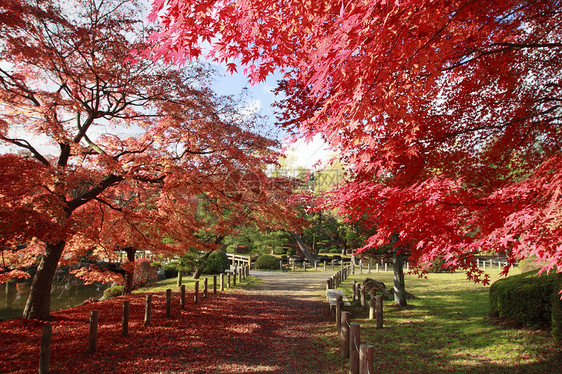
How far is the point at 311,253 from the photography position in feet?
105

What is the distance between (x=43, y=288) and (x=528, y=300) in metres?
12.3

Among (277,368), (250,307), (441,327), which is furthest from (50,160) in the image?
(441,327)

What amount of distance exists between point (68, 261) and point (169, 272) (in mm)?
12553

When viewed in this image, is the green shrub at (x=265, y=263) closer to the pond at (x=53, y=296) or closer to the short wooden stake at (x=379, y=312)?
the pond at (x=53, y=296)

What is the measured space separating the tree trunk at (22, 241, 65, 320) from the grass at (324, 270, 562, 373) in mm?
8578

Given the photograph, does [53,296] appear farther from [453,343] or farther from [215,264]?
[453,343]

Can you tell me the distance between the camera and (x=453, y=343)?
6.79 metres

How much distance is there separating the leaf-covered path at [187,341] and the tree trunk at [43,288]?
0.39 meters

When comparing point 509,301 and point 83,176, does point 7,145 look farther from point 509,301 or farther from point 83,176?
point 509,301

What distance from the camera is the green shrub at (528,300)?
22.1 feet

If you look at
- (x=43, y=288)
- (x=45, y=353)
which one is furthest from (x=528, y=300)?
(x=43, y=288)

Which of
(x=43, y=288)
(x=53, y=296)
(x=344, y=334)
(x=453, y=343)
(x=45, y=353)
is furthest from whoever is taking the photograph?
(x=53, y=296)

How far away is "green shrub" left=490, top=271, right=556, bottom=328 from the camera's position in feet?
22.1

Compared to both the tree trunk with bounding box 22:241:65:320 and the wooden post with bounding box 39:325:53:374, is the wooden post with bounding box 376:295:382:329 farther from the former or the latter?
the tree trunk with bounding box 22:241:65:320
